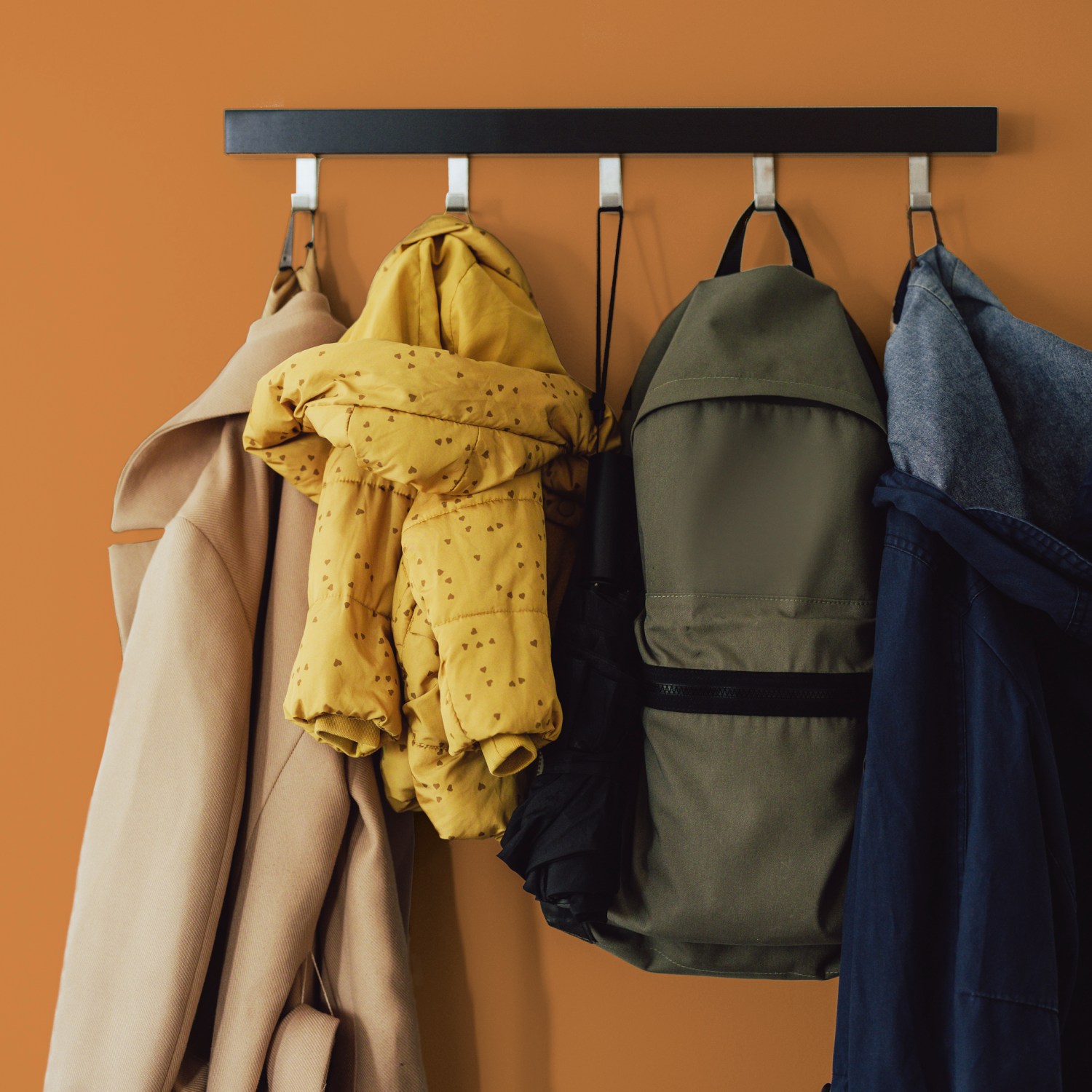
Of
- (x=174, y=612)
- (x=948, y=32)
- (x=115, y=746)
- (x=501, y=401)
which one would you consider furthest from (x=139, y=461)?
(x=948, y=32)

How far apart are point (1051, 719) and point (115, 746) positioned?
35.8 inches

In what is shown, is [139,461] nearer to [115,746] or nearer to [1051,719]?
[115,746]

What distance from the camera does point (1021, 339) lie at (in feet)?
2.94

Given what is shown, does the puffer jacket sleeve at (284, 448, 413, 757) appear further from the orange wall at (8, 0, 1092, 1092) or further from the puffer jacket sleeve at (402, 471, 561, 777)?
the orange wall at (8, 0, 1092, 1092)

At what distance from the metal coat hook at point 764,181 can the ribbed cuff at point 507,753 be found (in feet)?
2.14

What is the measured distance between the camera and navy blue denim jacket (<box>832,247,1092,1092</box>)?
70 cm

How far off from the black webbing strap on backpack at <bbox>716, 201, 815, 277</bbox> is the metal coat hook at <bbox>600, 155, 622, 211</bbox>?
0.15 metres

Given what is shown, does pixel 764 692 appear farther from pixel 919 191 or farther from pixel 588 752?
pixel 919 191

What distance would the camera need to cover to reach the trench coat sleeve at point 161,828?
2.70 feet

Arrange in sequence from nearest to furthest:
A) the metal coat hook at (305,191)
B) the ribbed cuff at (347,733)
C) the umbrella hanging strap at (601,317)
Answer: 1. the ribbed cuff at (347,733)
2. the umbrella hanging strap at (601,317)
3. the metal coat hook at (305,191)

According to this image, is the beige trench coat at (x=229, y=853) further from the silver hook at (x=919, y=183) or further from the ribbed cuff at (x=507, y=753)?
the silver hook at (x=919, y=183)

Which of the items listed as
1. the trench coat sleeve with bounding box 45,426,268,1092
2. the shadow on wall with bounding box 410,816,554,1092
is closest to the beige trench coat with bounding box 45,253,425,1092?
the trench coat sleeve with bounding box 45,426,268,1092

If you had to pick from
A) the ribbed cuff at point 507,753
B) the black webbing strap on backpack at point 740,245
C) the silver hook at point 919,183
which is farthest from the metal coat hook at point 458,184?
the ribbed cuff at point 507,753

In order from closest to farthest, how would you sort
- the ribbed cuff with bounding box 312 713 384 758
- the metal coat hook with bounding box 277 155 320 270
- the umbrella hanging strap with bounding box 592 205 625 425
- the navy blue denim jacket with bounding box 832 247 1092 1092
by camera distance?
1. the navy blue denim jacket with bounding box 832 247 1092 1092
2. the ribbed cuff with bounding box 312 713 384 758
3. the umbrella hanging strap with bounding box 592 205 625 425
4. the metal coat hook with bounding box 277 155 320 270
